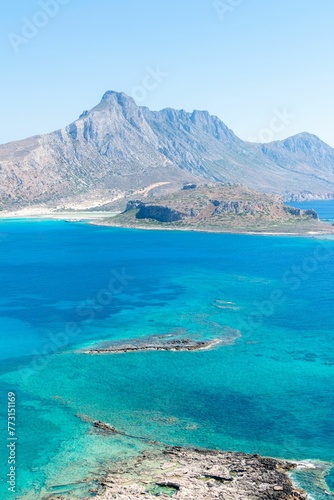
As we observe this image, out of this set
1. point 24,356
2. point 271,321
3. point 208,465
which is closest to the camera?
point 208,465

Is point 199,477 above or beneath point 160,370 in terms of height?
beneath

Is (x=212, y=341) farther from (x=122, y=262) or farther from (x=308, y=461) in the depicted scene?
(x=122, y=262)

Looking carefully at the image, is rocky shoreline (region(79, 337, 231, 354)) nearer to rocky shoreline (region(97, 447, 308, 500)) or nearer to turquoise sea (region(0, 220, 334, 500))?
turquoise sea (region(0, 220, 334, 500))

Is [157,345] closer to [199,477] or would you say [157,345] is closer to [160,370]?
[160,370]

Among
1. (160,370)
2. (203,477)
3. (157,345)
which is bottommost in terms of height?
(203,477)

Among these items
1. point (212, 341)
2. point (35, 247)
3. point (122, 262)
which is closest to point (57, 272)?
point (122, 262)

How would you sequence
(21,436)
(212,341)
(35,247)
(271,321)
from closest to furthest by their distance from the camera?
(21,436) < (212,341) < (271,321) < (35,247)

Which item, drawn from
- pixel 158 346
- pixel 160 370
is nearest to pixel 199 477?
pixel 160 370

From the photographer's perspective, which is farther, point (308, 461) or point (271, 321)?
point (271, 321)
